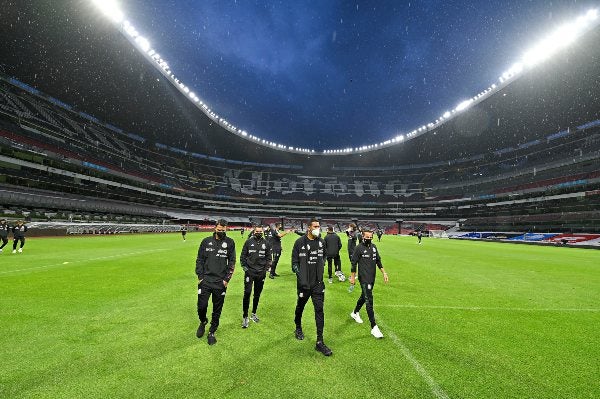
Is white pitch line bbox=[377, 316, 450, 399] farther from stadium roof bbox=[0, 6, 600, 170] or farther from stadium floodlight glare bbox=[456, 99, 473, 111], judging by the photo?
stadium floodlight glare bbox=[456, 99, 473, 111]

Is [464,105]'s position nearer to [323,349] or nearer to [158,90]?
[158,90]

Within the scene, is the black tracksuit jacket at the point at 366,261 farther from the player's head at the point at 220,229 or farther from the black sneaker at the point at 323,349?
the player's head at the point at 220,229

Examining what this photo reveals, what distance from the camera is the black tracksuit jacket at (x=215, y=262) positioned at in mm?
5336

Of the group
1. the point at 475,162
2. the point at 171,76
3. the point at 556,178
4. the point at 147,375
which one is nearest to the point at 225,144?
the point at 171,76

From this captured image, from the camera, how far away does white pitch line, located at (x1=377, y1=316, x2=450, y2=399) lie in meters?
3.65

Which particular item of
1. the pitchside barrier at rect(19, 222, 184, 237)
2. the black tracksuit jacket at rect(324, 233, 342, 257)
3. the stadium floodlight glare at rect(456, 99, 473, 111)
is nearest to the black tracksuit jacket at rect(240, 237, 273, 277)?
the black tracksuit jacket at rect(324, 233, 342, 257)

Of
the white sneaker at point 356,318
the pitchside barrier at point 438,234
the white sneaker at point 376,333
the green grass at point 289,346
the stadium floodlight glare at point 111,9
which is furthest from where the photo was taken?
the pitchside barrier at point 438,234

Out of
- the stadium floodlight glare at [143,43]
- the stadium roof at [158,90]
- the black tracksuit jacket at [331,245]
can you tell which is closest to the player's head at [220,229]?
the black tracksuit jacket at [331,245]

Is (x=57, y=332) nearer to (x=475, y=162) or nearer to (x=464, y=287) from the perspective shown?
(x=464, y=287)

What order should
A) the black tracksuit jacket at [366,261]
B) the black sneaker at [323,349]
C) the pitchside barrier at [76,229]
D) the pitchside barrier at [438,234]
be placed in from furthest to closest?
the pitchside barrier at [438,234]
the pitchside barrier at [76,229]
the black tracksuit jacket at [366,261]
the black sneaker at [323,349]

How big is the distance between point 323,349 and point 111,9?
37318mm

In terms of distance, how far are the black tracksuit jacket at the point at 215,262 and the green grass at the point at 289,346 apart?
1042 millimetres

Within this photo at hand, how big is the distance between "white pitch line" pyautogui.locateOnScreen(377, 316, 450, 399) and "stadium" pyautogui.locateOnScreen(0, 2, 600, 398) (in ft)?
0.13

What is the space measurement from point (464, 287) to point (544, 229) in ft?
177
